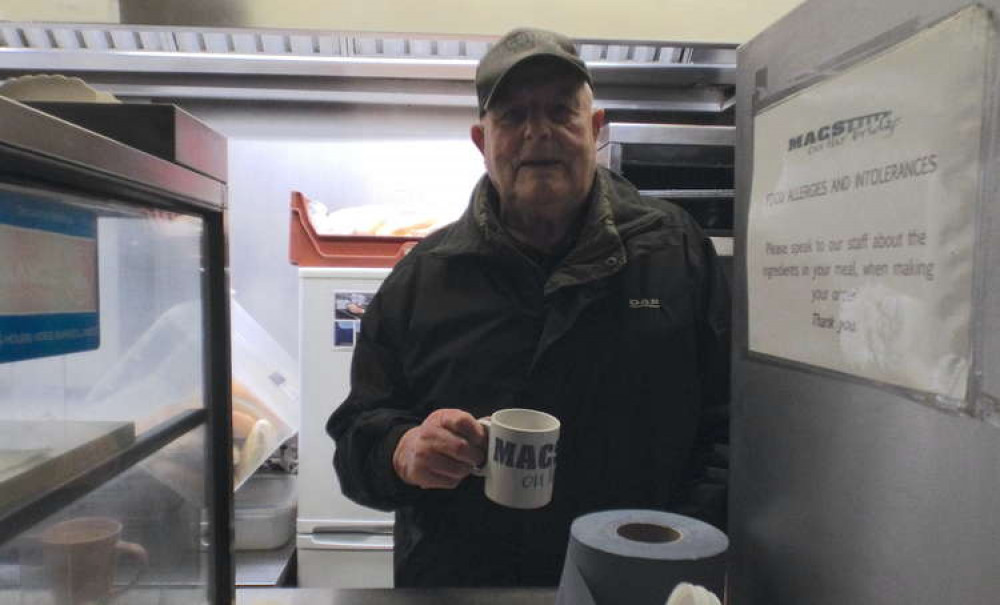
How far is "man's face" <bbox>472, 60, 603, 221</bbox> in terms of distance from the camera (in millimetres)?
1236

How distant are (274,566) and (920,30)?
2.27m

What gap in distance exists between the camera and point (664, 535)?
1.88ft

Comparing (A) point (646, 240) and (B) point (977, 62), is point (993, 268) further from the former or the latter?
(A) point (646, 240)

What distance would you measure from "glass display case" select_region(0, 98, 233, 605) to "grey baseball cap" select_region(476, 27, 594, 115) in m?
0.55

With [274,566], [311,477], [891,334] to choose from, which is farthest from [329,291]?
[891,334]

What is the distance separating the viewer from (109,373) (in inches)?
35.9

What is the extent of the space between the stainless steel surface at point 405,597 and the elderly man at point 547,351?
0.24 metres

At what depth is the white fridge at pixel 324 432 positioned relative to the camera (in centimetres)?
214

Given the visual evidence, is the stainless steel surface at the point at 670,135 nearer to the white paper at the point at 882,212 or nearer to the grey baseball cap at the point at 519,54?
the grey baseball cap at the point at 519,54

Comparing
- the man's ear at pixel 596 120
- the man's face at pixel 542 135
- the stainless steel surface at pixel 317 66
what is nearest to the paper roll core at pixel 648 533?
the man's face at pixel 542 135

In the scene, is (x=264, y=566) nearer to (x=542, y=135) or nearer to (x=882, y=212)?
(x=542, y=135)

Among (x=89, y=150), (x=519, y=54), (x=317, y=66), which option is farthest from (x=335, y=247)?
(x=89, y=150)

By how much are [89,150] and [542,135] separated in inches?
31.7

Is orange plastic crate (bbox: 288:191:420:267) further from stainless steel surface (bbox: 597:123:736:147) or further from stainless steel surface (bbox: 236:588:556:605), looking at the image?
stainless steel surface (bbox: 236:588:556:605)
